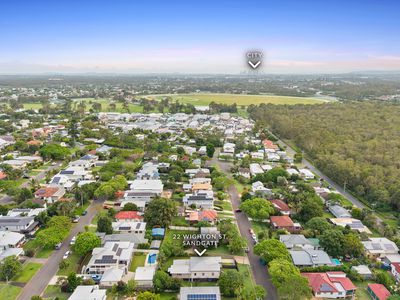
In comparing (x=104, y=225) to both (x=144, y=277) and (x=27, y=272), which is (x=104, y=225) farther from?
(x=144, y=277)

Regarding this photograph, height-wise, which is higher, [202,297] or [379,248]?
[202,297]

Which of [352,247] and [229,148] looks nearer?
[352,247]

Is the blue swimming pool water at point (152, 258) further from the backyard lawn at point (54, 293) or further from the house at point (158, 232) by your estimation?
the backyard lawn at point (54, 293)

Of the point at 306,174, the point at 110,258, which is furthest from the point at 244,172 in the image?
the point at 110,258

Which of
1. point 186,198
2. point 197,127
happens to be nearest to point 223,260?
point 186,198

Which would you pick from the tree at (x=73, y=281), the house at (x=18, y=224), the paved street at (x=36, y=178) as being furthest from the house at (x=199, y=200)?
the paved street at (x=36, y=178)

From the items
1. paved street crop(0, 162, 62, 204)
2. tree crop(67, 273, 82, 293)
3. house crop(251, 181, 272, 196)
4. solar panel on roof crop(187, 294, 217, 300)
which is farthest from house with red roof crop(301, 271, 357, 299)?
paved street crop(0, 162, 62, 204)

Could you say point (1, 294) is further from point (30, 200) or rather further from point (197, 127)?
point (197, 127)
